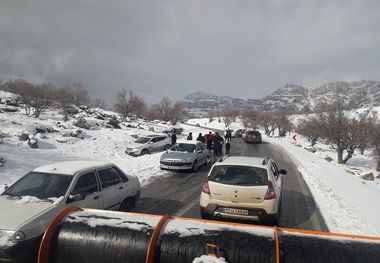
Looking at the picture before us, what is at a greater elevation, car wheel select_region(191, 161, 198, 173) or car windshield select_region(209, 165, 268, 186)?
car windshield select_region(209, 165, 268, 186)

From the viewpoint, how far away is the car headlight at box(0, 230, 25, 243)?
14.0ft

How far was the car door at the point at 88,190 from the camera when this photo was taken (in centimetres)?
631

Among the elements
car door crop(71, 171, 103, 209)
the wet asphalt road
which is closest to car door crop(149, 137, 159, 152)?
the wet asphalt road

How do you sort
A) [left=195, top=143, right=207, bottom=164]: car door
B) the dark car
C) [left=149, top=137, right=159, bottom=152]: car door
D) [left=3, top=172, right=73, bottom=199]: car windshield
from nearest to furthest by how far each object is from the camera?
1. [left=3, top=172, right=73, bottom=199]: car windshield
2. [left=195, top=143, right=207, bottom=164]: car door
3. [left=149, top=137, right=159, bottom=152]: car door
4. the dark car

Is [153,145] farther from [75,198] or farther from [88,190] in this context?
[75,198]

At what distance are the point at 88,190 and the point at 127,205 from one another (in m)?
1.71

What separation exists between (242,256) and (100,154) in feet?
72.8

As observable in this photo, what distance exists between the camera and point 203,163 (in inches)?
703

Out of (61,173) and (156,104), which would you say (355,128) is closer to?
(61,173)

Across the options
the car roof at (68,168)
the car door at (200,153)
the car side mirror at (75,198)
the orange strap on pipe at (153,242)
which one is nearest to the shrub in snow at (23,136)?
the car door at (200,153)

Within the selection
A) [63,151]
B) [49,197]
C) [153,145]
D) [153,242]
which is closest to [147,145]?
[153,145]

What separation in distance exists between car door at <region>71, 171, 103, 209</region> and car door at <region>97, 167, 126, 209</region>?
0.18 meters

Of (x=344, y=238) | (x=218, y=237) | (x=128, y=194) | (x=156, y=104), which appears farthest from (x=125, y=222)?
(x=156, y=104)

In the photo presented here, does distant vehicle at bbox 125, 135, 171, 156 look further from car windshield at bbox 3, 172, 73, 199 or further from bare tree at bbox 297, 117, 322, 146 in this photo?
bare tree at bbox 297, 117, 322, 146
